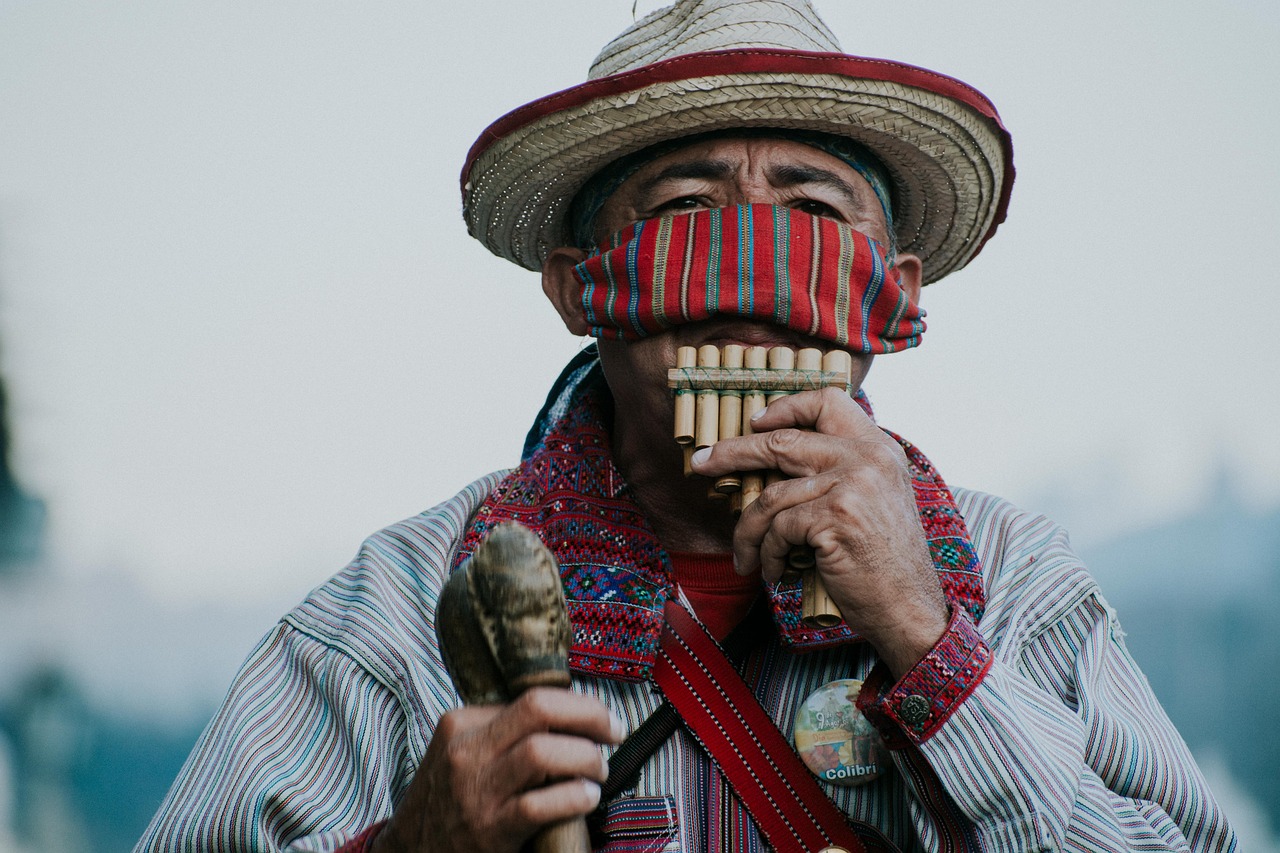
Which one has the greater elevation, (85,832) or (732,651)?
(732,651)

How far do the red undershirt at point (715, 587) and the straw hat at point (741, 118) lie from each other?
80 cm

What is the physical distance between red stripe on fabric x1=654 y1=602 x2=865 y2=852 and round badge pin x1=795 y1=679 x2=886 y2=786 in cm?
3

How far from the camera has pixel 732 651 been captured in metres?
2.33

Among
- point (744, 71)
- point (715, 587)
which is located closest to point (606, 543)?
point (715, 587)

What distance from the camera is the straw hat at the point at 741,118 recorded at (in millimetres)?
2459

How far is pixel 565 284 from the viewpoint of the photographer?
2895 mm

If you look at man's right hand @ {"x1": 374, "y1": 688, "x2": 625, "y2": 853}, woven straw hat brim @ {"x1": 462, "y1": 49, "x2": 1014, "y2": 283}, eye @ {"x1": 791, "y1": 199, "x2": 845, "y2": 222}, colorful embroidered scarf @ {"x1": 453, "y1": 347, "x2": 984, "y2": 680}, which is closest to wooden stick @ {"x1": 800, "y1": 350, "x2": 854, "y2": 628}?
colorful embroidered scarf @ {"x1": 453, "y1": 347, "x2": 984, "y2": 680}

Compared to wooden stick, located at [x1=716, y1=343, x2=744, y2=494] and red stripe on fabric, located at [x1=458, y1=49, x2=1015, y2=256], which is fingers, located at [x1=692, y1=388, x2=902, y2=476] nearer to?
wooden stick, located at [x1=716, y1=343, x2=744, y2=494]

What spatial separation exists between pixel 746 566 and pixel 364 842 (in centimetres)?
69

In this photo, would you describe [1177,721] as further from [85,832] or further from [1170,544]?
[85,832]

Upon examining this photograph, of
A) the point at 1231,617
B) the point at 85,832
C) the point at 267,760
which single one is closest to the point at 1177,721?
the point at 1231,617

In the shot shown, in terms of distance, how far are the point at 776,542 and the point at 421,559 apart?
74 cm

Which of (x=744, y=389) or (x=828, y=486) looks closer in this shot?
(x=828, y=486)

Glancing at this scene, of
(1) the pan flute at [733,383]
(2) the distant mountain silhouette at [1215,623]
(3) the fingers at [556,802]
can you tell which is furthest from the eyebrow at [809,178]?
(2) the distant mountain silhouette at [1215,623]
